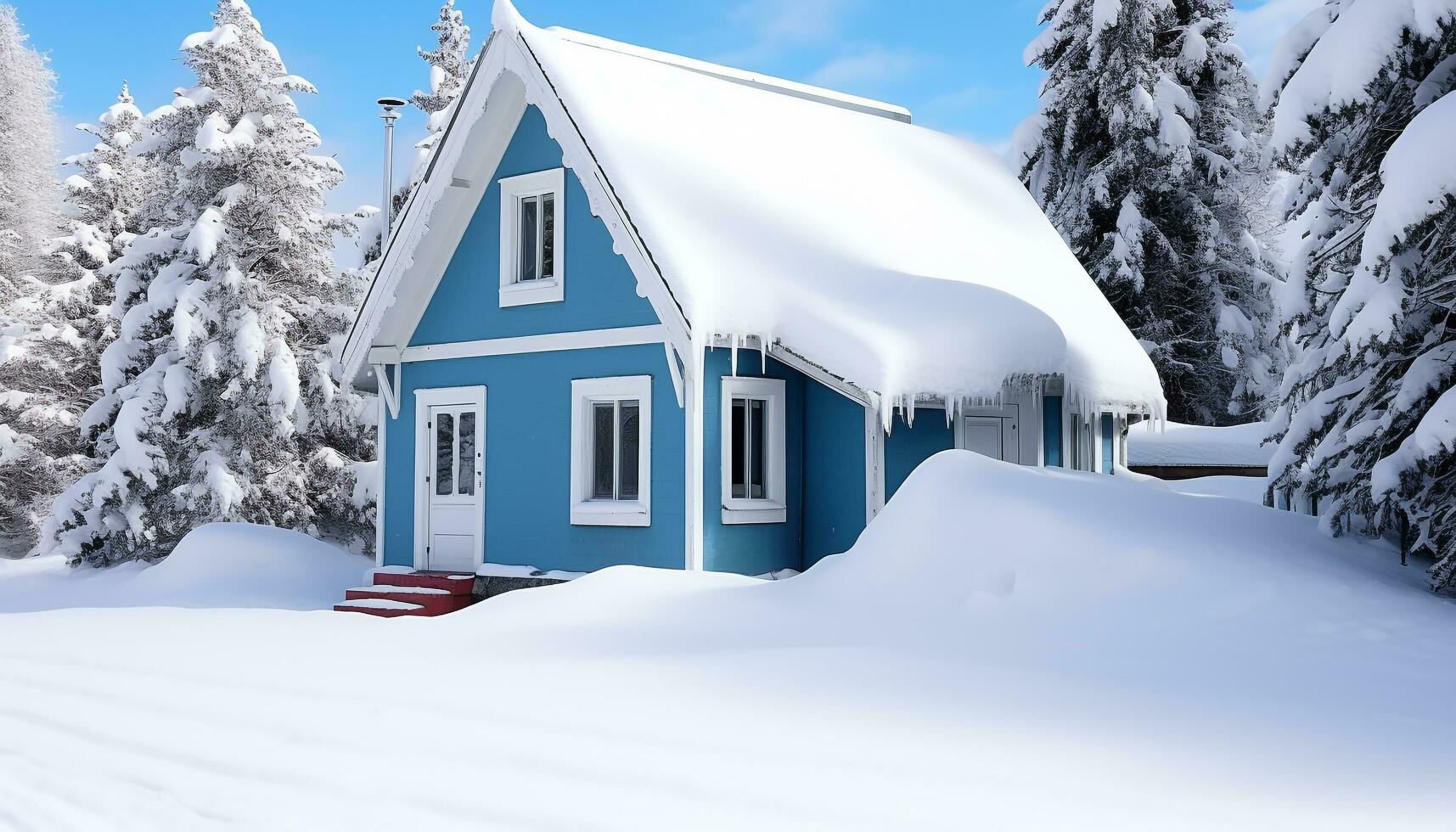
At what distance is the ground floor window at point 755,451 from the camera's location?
14344mm

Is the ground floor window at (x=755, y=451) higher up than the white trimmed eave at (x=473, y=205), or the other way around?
the white trimmed eave at (x=473, y=205)

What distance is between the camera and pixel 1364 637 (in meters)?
8.52

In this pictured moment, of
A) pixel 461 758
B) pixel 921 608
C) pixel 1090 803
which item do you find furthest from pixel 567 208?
pixel 1090 803

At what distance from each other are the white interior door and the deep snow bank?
1.89 m

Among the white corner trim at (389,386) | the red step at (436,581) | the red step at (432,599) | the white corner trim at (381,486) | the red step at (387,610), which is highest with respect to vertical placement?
the white corner trim at (389,386)

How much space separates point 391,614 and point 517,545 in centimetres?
163

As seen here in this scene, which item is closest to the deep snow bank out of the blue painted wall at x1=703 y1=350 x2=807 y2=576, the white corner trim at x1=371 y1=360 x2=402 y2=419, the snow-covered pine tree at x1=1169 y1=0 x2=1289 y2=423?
the white corner trim at x1=371 y1=360 x2=402 y2=419

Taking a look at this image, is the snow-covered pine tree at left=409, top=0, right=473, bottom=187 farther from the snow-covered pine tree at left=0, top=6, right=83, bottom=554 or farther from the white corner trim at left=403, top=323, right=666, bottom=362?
the white corner trim at left=403, top=323, right=666, bottom=362

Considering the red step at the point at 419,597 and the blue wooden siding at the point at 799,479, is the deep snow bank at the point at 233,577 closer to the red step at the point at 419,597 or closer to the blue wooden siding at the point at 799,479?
the red step at the point at 419,597

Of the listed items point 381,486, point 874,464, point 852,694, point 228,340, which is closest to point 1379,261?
point 852,694

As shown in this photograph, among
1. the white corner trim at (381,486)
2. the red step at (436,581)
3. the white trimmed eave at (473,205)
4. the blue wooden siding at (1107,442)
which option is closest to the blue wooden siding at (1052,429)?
the blue wooden siding at (1107,442)

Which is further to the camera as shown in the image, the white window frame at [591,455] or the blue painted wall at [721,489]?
the white window frame at [591,455]

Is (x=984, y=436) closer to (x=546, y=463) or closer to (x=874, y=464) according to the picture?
(x=874, y=464)

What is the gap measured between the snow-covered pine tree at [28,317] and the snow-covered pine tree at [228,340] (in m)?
4.32
